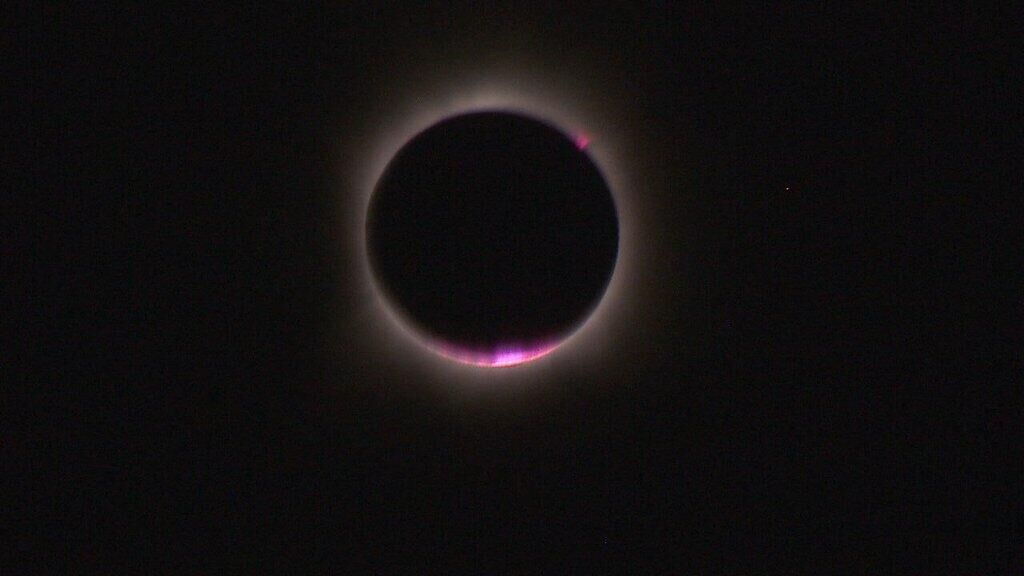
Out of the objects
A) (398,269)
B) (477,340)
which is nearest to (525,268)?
(477,340)

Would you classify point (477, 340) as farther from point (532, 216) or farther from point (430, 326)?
point (532, 216)

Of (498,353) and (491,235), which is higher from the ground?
(491,235)

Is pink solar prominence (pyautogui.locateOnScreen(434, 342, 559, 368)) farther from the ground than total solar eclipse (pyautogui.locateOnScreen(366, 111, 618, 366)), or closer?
closer

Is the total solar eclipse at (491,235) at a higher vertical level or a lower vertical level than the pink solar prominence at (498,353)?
higher

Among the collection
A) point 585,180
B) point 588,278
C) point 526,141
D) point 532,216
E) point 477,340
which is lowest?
point 477,340

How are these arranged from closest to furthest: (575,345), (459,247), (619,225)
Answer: (459,247) → (619,225) → (575,345)
